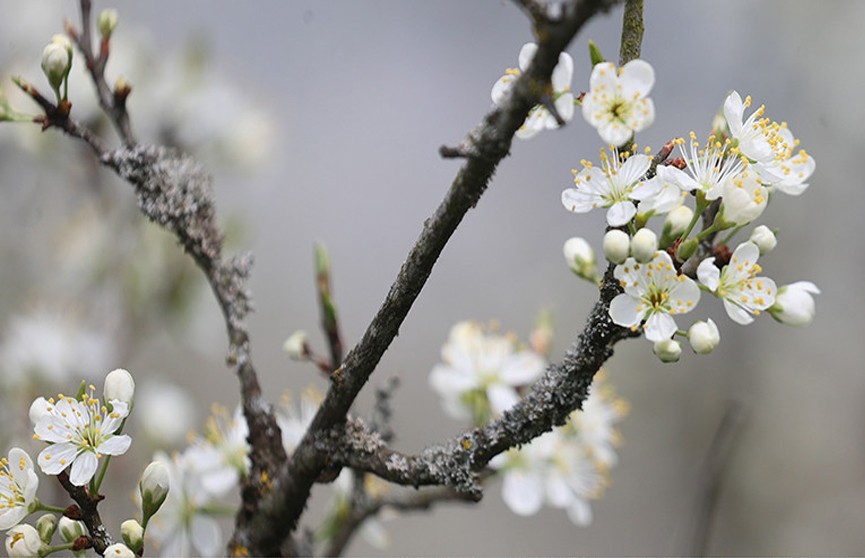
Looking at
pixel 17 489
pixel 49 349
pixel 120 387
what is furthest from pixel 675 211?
pixel 49 349

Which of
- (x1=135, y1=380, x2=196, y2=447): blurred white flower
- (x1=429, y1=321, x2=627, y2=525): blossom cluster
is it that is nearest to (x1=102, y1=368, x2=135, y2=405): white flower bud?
(x1=429, y1=321, x2=627, y2=525): blossom cluster

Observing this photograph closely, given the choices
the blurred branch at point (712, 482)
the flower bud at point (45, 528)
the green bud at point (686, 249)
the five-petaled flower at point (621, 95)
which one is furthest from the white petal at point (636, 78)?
the flower bud at point (45, 528)

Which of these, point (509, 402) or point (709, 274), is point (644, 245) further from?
point (509, 402)

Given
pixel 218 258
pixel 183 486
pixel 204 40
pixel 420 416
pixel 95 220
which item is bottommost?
pixel 183 486

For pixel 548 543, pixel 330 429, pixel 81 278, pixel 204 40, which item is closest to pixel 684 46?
pixel 204 40

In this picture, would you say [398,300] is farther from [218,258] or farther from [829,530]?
[829,530]

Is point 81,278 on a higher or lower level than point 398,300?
higher
